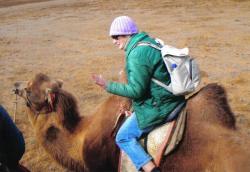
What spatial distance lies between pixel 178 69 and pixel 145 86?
30 centimetres

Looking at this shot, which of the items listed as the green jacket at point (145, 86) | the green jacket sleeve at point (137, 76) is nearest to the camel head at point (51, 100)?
the green jacket at point (145, 86)

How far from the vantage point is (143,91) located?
3920mm

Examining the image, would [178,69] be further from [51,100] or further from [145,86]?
[51,100]

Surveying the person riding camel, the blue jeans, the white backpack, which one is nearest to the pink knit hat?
the person riding camel

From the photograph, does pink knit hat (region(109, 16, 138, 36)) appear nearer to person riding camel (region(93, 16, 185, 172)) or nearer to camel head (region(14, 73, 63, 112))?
person riding camel (region(93, 16, 185, 172))

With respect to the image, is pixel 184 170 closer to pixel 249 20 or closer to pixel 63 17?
A: pixel 249 20

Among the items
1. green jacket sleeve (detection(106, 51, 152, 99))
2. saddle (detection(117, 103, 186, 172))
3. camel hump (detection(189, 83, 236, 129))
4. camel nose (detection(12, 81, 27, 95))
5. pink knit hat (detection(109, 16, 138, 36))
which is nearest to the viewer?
green jacket sleeve (detection(106, 51, 152, 99))

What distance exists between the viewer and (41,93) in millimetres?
5117

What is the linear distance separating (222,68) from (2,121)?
25.2 feet

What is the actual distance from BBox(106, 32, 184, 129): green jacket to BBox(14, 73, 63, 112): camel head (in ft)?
3.85

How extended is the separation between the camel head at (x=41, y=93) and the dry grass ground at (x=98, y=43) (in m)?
1.65

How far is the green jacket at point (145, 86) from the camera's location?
12.6 ft

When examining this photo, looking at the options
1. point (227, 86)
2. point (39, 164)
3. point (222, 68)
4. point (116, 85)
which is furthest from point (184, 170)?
point (222, 68)

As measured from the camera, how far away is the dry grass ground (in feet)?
30.2
